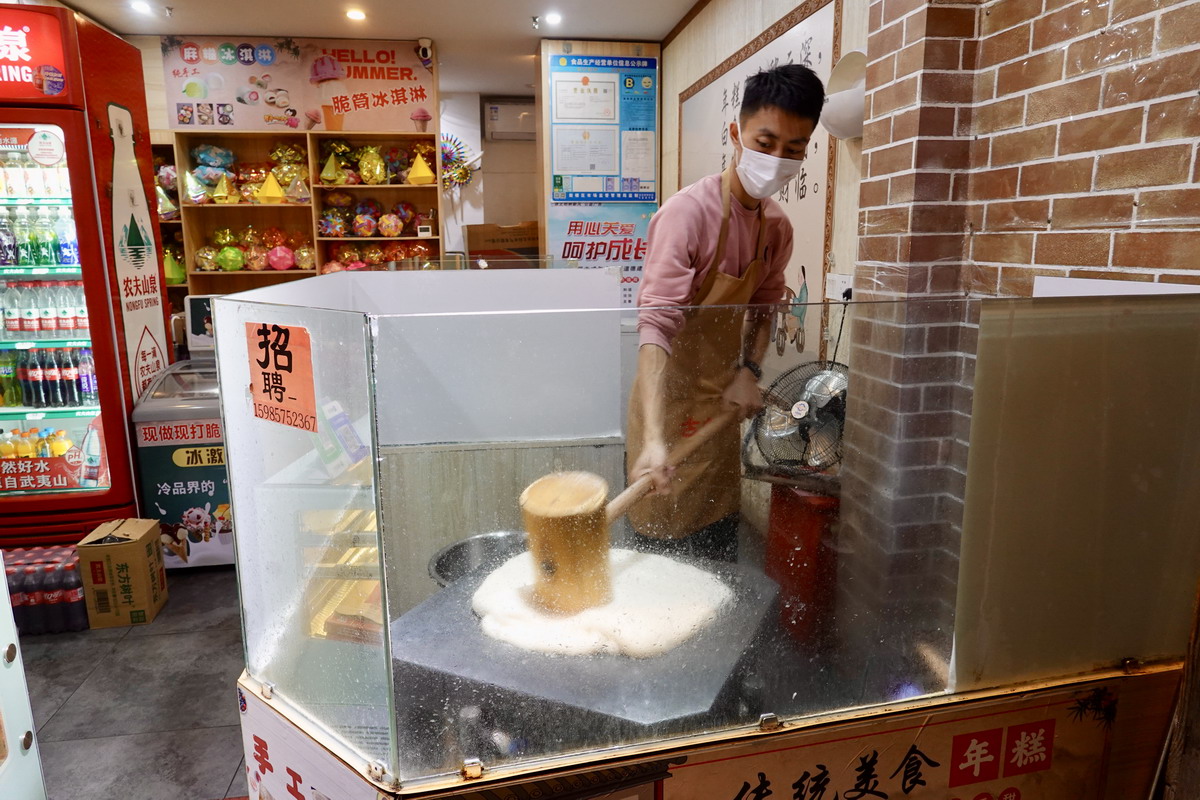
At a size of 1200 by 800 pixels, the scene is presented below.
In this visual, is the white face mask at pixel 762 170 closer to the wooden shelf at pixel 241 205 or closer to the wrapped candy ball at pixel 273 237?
the wooden shelf at pixel 241 205

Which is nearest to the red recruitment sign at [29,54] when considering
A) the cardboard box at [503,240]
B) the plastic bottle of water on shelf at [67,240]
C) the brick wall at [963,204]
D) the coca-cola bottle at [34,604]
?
the plastic bottle of water on shelf at [67,240]

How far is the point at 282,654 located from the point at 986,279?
172cm

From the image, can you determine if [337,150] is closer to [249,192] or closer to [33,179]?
[249,192]

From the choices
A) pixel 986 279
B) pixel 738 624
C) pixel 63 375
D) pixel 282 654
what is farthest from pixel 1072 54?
pixel 63 375

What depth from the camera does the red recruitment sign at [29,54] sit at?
295 centimetres

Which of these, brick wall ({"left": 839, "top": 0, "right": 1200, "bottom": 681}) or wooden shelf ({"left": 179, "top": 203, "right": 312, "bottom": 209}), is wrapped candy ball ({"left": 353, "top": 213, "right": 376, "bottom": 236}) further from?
brick wall ({"left": 839, "top": 0, "right": 1200, "bottom": 681})

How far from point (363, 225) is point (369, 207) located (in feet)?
0.54

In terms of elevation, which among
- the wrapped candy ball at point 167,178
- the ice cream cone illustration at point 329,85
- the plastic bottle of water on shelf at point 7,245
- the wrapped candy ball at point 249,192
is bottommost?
the plastic bottle of water on shelf at point 7,245

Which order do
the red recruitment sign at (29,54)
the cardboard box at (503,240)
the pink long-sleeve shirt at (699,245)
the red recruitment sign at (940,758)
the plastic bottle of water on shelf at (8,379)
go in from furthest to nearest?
the cardboard box at (503,240) < the plastic bottle of water on shelf at (8,379) < the red recruitment sign at (29,54) < the pink long-sleeve shirt at (699,245) < the red recruitment sign at (940,758)

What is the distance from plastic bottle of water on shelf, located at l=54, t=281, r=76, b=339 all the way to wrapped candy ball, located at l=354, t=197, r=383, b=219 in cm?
233

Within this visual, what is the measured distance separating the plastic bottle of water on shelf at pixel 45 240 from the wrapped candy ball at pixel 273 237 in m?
2.05

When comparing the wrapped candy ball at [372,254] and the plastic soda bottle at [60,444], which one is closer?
the plastic soda bottle at [60,444]

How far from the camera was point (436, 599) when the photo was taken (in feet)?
3.70

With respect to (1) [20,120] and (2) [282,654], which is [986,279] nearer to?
(2) [282,654]
